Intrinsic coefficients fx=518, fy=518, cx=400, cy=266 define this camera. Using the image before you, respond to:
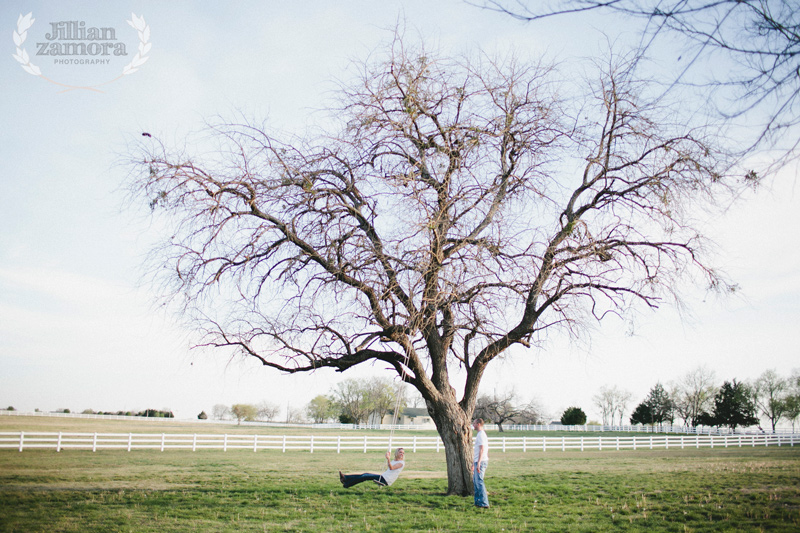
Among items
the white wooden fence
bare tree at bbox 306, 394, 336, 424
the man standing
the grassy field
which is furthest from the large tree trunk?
bare tree at bbox 306, 394, 336, 424

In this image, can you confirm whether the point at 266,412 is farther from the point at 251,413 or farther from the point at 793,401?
the point at 793,401

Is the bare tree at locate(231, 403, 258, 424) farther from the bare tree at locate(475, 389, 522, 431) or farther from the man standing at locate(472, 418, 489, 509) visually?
the man standing at locate(472, 418, 489, 509)

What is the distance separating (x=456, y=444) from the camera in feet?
35.1

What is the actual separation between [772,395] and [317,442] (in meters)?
57.7

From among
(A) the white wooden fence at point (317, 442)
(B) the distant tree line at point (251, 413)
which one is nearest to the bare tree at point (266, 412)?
(B) the distant tree line at point (251, 413)

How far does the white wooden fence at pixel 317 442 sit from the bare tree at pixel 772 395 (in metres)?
18.9

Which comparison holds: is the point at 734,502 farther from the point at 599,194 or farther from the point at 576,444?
the point at 576,444

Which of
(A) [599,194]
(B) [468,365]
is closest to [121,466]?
(B) [468,365]

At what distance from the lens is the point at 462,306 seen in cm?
1014

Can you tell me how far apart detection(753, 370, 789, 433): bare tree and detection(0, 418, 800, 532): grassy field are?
2144 inches

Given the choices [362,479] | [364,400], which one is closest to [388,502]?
[362,479]

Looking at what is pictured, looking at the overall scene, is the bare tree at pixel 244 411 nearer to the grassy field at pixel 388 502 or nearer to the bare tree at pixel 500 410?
the bare tree at pixel 500 410

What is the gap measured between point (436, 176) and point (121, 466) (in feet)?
49.9

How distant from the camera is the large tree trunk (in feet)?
35.0
